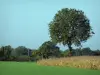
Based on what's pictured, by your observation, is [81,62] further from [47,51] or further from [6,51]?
[47,51]

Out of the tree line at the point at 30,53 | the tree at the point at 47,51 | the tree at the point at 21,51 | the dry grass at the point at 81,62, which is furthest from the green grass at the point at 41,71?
the tree at the point at 47,51

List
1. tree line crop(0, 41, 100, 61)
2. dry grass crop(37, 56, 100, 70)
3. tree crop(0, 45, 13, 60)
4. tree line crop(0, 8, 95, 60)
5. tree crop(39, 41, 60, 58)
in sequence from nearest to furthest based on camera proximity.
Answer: dry grass crop(37, 56, 100, 70) < tree crop(0, 45, 13, 60) < tree line crop(0, 41, 100, 61) < tree crop(39, 41, 60, 58) < tree line crop(0, 8, 95, 60)

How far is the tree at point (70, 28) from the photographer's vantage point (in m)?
28.6

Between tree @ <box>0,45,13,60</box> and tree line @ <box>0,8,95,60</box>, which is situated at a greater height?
tree line @ <box>0,8,95,60</box>

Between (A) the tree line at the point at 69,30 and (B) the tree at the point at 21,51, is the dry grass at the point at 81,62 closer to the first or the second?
(B) the tree at the point at 21,51

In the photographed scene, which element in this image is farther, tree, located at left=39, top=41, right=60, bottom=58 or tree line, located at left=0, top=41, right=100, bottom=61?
tree, located at left=39, top=41, right=60, bottom=58

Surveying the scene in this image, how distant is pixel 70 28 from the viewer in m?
28.8

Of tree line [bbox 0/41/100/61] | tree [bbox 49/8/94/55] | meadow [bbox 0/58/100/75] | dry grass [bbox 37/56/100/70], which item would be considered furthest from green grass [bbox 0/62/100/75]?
tree [bbox 49/8/94/55]

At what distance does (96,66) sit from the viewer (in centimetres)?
1355

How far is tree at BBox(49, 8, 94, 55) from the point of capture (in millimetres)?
28578

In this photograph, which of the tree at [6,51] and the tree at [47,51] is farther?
the tree at [47,51]

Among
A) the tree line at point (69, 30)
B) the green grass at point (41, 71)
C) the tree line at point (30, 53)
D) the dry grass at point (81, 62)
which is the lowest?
the green grass at point (41, 71)

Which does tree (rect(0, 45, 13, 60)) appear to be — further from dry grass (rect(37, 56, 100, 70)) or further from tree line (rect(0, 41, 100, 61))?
dry grass (rect(37, 56, 100, 70))

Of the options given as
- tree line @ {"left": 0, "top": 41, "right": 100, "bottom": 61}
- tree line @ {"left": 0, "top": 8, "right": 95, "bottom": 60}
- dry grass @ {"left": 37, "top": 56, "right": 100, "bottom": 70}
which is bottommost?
dry grass @ {"left": 37, "top": 56, "right": 100, "bottom": 70}
